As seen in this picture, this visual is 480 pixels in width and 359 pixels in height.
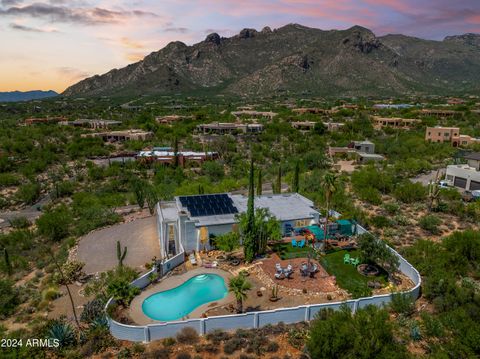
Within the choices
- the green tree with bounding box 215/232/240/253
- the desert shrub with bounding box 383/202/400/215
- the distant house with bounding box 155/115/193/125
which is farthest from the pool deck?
the distant house with bounding box 155/115/193/125

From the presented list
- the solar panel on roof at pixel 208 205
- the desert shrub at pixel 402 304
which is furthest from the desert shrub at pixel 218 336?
the solar panel on roof at pixel 208 205

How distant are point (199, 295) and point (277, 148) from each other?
53.3 meters

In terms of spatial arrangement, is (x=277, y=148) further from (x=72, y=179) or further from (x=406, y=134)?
(x=72, y=179)

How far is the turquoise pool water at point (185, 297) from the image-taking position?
20297mm

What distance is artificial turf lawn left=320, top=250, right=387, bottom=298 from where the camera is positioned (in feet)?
69.3

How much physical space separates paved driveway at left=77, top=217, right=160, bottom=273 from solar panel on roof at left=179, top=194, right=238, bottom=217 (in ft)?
14.0

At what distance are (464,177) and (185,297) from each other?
37534 millimetres

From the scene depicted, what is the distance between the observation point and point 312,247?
27.7 meters

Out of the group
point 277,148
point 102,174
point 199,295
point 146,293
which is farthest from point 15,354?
point 277,148

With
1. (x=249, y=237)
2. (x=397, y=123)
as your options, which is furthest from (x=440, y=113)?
(x=249, y=237)

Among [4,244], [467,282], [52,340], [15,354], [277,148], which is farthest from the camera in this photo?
[277,148]

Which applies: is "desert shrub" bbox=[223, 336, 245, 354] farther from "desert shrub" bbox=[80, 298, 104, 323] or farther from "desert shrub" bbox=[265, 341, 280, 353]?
"desert shrub" bbox=[80, 298, 104, 323]

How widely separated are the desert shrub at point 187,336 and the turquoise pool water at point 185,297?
7.88 feet

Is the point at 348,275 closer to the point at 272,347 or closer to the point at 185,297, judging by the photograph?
the point at 272,347
